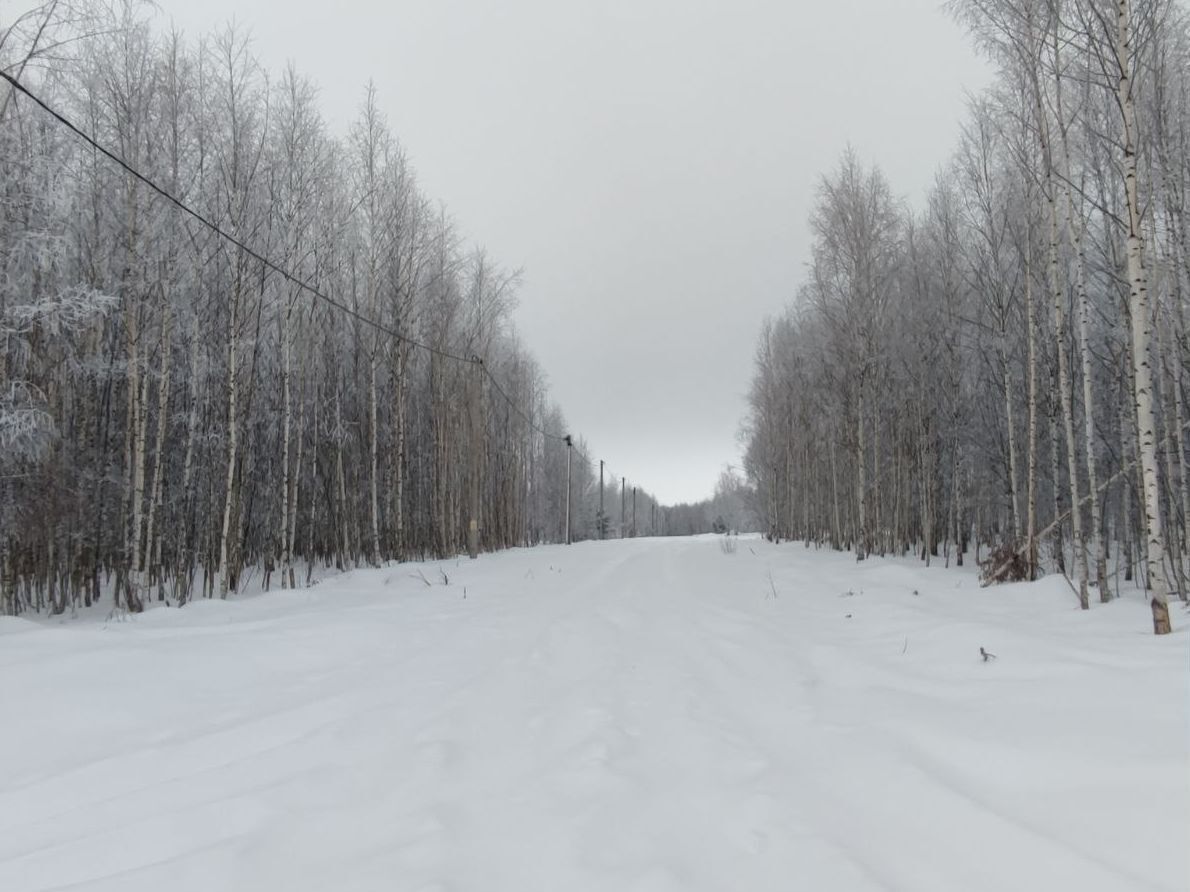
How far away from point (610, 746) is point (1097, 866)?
217cm

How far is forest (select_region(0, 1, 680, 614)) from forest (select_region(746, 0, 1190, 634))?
1100 centimetres

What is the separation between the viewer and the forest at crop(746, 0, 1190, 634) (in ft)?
24.2

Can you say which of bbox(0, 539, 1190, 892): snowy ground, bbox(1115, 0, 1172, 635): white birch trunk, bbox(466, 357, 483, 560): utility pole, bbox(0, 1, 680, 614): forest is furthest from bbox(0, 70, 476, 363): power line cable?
bbox(1115, 0, 1172, 635): white birch trunk

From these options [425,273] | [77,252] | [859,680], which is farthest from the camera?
[425,273]

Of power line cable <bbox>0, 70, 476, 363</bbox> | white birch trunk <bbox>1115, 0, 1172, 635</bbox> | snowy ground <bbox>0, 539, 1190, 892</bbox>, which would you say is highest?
power line cable <bbox>0, 70, 476, 363</bbox>

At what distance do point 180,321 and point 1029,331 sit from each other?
17.4 meters

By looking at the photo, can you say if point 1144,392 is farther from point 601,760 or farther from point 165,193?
point 165,193

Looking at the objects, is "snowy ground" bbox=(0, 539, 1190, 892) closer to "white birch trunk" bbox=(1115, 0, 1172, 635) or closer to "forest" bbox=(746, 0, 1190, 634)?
"white birch trunk" bbox=(1115, 0, 1172, 635)

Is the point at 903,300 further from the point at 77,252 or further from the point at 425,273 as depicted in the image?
the point at 77,252

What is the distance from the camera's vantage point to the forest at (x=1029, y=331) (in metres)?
7.38

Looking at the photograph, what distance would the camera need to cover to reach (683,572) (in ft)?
44.8

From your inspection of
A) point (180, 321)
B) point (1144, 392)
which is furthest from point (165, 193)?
point (1144, 392)

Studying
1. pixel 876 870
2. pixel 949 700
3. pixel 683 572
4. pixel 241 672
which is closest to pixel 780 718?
pixel 949 700

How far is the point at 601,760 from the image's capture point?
10.5ft
